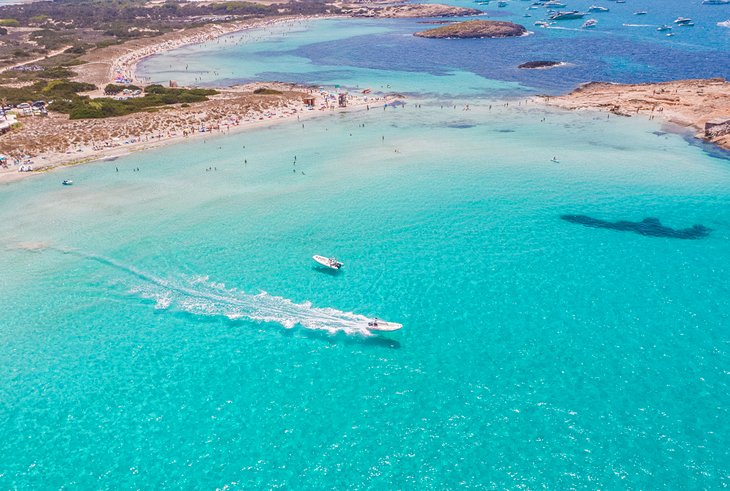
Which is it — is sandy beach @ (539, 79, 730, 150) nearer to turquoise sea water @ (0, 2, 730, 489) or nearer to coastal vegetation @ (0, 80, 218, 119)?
turquoise sea water @ (0, 2, 730, 489)

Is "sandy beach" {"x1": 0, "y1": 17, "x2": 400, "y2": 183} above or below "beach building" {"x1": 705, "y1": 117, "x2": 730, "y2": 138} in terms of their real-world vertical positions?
above

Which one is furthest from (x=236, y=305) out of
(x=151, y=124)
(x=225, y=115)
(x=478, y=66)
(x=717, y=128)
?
(x=478, y=66)

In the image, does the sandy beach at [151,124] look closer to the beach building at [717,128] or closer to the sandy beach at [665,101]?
the sandy beach at [665,101]

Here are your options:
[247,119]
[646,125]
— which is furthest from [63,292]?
[646,125]

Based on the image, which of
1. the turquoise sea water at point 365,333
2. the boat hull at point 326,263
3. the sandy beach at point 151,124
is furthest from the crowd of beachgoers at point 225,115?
the boat hull at point 326,263

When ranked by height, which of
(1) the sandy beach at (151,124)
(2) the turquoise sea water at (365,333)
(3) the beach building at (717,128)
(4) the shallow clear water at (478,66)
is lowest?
(2) the turquoise sea water at (365,333)

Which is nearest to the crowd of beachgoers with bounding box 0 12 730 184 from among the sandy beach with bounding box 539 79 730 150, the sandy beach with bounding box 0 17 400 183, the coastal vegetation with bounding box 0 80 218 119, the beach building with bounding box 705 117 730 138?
the sandy beach with bounding box 0 17 400 183
